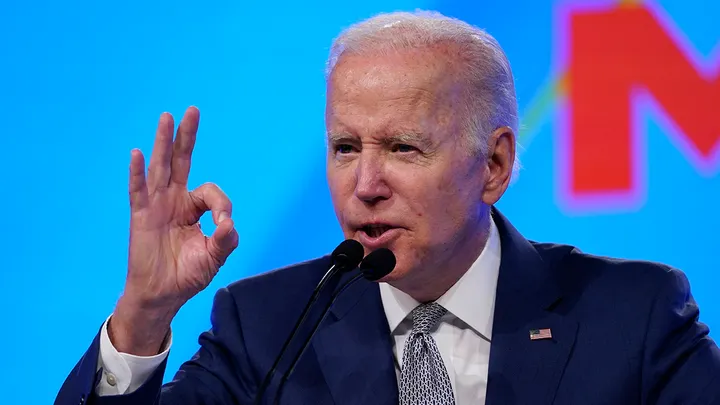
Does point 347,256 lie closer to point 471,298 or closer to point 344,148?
point 344,148

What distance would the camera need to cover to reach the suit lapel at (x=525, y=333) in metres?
2.41

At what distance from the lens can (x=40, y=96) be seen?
11.9 feet

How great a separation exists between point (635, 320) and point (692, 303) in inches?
7.1

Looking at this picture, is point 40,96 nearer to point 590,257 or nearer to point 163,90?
point 163,90

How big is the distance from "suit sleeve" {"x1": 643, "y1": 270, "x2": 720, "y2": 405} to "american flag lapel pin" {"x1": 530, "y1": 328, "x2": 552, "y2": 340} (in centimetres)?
23

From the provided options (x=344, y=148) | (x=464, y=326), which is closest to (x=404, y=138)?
(x=344, y=148)

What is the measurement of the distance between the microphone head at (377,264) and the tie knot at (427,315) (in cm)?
45

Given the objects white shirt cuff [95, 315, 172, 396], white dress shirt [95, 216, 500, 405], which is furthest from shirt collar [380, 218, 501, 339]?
white shirt cuff [95, 315, 172, 396]

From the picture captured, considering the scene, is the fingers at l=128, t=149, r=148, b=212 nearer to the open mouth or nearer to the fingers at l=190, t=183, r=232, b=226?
the fingers at l=190, t=183, r=232, b=226

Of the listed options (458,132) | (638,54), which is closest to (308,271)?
(458,132)

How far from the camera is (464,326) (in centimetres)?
254

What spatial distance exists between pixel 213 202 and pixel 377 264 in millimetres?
410

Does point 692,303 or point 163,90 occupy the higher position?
point 163,90

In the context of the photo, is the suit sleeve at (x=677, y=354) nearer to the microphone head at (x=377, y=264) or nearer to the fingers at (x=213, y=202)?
the microphone head at (x=377, y=264)
